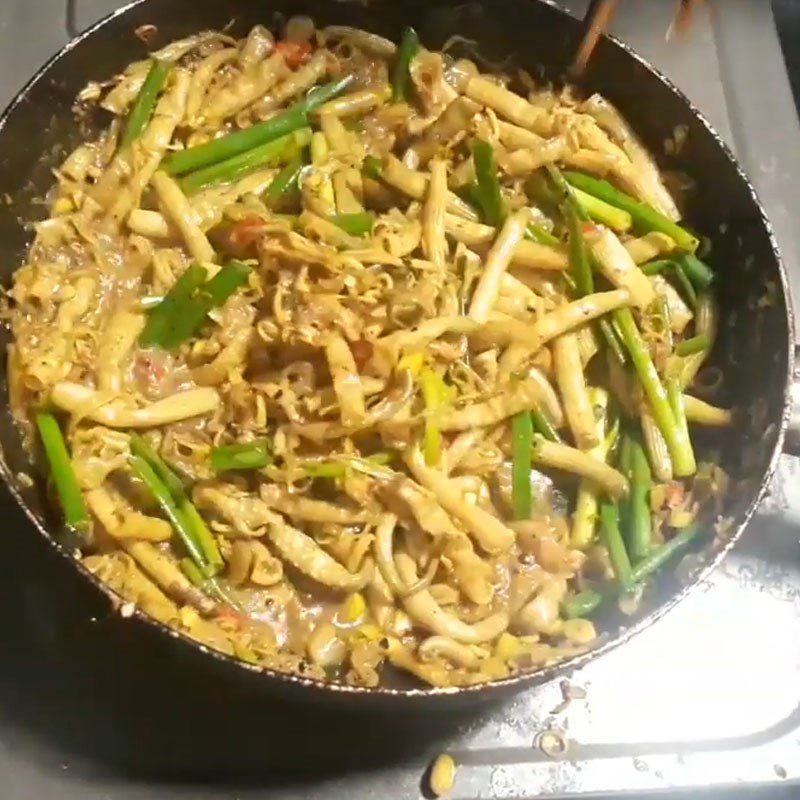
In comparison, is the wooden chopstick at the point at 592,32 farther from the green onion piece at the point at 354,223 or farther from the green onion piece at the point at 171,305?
A: the green onion piece at the point at 171,305

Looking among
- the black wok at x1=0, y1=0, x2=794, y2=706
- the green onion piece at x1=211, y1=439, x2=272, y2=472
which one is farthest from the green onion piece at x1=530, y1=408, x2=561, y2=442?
the green onion piece at x1=211, y1=439, x2=272, y2=472

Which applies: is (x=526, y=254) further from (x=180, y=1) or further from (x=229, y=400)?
(x=180, y=1)

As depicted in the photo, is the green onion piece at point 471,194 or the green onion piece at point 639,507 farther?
the green onion piece at point 471,194

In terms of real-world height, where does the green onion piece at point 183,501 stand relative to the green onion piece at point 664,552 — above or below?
above

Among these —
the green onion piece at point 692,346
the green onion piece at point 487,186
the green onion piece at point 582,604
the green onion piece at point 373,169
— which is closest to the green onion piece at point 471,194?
the green onion piece at point 487,186

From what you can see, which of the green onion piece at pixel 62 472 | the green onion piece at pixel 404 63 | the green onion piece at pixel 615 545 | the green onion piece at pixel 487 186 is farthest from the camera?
the green onion piece at pixel 404 63

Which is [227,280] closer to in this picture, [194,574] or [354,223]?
[354,223]

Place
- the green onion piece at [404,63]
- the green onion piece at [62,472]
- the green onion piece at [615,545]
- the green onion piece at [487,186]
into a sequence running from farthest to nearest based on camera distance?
1. the green onion piece at [404,63]
2. the green onion piece at [487,186]
3. the green onion piece at [615,545]
4. the green onion piece at [62,472]

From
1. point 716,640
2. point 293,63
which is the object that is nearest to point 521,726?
point 716,640
